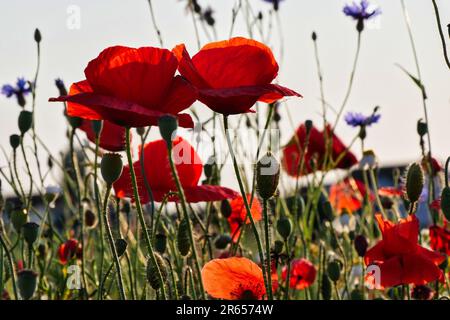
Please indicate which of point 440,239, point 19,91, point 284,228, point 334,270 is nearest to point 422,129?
point 440,239

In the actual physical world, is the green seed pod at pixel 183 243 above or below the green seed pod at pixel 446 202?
below

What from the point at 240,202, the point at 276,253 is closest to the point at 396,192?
the point at 240,202

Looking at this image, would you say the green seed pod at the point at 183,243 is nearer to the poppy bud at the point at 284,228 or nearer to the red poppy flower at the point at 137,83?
the poppy bud at the point at 284,228

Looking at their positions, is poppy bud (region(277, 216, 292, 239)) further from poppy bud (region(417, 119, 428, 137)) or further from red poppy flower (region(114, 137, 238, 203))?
poppy bud (region(417, 119, 428, 137))

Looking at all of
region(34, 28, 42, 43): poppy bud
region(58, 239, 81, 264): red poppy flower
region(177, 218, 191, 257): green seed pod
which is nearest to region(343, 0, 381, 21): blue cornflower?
region(34, 28, 42, 43): poppy bud

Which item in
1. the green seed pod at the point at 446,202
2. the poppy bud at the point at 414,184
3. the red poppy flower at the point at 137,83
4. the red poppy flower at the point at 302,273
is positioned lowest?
the red poppy flower at the point at 302,273

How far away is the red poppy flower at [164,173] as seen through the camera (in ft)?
3.29

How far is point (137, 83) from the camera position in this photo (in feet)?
2.44

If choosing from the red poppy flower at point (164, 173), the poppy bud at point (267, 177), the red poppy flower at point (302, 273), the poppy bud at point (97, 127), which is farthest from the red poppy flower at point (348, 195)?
the poppy bud at point (267, 177)

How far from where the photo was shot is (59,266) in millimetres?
1725

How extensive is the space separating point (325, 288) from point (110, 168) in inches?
21.7

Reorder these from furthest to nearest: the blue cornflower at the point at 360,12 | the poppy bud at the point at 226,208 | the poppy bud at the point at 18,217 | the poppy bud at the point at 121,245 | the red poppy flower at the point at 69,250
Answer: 1. the blue cornflower at the point at 360,12
2. the red poppy flower at the point at 69,250
3. the poppy bud at the point at 226,208
4. the poppy bud at the point at 18,217
5. the poppy bud at the point at 121,245

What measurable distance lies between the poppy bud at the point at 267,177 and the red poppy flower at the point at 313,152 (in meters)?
0.95
